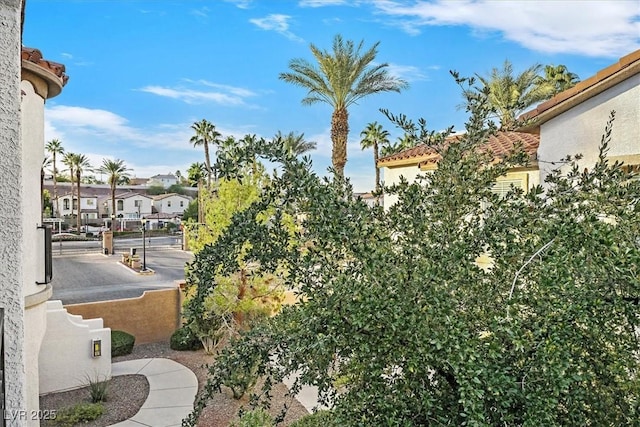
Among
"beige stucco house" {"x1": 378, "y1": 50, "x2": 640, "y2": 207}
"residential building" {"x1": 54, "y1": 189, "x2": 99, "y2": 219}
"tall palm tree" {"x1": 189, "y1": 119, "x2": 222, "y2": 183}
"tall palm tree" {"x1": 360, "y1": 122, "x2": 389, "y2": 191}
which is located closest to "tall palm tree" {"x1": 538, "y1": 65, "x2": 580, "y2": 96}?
"tall palm tree" {"x1": 360, "y1": 122, "x2": 389, "y2": 191}

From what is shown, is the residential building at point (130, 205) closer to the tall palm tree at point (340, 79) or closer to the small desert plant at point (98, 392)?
the tall palm tree at point (340, 79)

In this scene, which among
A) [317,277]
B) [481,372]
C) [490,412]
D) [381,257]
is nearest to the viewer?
[481,372]

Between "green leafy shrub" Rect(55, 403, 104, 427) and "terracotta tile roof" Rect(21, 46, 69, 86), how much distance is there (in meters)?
6.24

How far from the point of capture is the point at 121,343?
1303 centimetres

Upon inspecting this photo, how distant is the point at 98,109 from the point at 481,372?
1402 inches

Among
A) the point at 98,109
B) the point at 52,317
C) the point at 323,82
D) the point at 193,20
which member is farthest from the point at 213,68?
the point at 98,109

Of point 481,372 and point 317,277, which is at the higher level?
point 317,277

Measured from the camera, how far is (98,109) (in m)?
32.9

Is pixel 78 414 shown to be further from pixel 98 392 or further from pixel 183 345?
pixel 183 345

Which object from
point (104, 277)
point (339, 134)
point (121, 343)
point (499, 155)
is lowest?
point (104, 277)

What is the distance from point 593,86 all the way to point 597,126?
0.74m

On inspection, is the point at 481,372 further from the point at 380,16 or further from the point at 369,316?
the point at 380,16

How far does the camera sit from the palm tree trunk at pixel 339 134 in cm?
2048

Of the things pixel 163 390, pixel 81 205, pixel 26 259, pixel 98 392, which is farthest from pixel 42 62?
pixel 81 205
